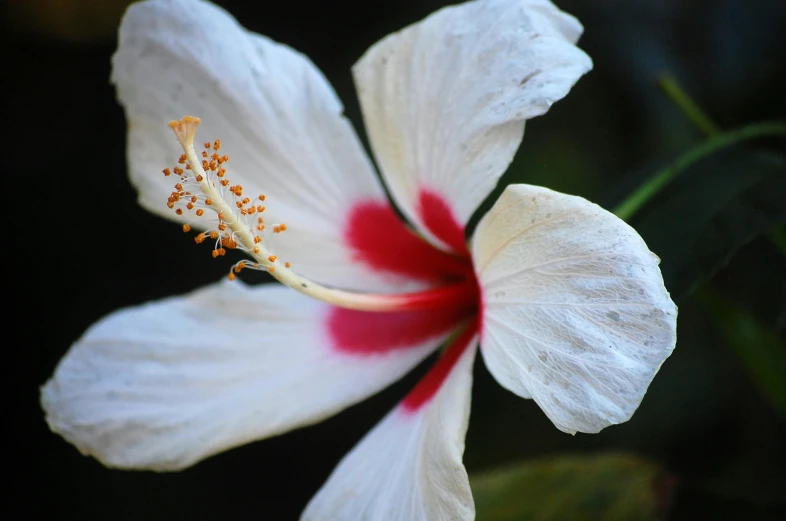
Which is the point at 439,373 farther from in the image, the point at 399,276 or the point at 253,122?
the point at 253,122

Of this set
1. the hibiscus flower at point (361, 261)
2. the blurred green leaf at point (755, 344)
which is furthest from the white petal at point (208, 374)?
the blurred green leaf at point (755, 344)

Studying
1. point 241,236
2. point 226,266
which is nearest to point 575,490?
point 241,236

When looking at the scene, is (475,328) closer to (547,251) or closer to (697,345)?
(547,251)

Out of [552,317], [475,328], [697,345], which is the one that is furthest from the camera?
[697,345]

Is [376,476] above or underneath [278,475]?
above

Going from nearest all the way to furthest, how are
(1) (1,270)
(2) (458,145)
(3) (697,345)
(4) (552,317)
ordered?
(4) (552,317), (2) (458,145), (3) (697,345), (1) (1,270)

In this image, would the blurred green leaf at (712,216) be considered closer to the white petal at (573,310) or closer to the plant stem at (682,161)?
the plant stem at (682,161)

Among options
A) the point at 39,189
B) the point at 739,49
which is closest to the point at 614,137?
the point at 739,49
